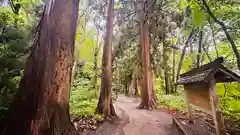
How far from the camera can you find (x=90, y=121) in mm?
7277

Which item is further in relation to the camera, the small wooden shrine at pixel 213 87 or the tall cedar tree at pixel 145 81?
the tall cedar tree at pixel 145 81

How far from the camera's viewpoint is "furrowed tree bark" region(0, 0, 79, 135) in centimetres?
380

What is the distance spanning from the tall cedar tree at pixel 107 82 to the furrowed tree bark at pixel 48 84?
470 centimetres

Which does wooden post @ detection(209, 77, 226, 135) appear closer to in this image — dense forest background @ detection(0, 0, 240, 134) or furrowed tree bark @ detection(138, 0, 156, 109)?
dense forest background @ detection(0, 0, 240, 134)

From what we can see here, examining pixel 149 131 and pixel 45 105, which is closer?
pixel 45 105

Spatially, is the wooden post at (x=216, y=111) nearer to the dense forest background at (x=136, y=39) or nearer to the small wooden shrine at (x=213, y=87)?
the small wooden shrine at (x=213, y=87)

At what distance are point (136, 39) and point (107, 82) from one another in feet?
31.4

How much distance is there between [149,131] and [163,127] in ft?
3.10

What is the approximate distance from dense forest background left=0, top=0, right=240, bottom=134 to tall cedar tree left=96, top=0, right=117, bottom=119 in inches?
25.0

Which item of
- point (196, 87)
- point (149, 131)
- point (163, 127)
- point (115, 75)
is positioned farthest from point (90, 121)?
point (115, 75)

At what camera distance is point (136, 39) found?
18125 millimetres

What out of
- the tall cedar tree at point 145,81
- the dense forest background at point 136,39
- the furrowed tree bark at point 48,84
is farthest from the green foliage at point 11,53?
the tall cedar tree at point 145,81

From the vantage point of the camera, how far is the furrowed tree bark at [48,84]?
3.80 m

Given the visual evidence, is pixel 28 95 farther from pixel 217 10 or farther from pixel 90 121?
pixel 217 10
